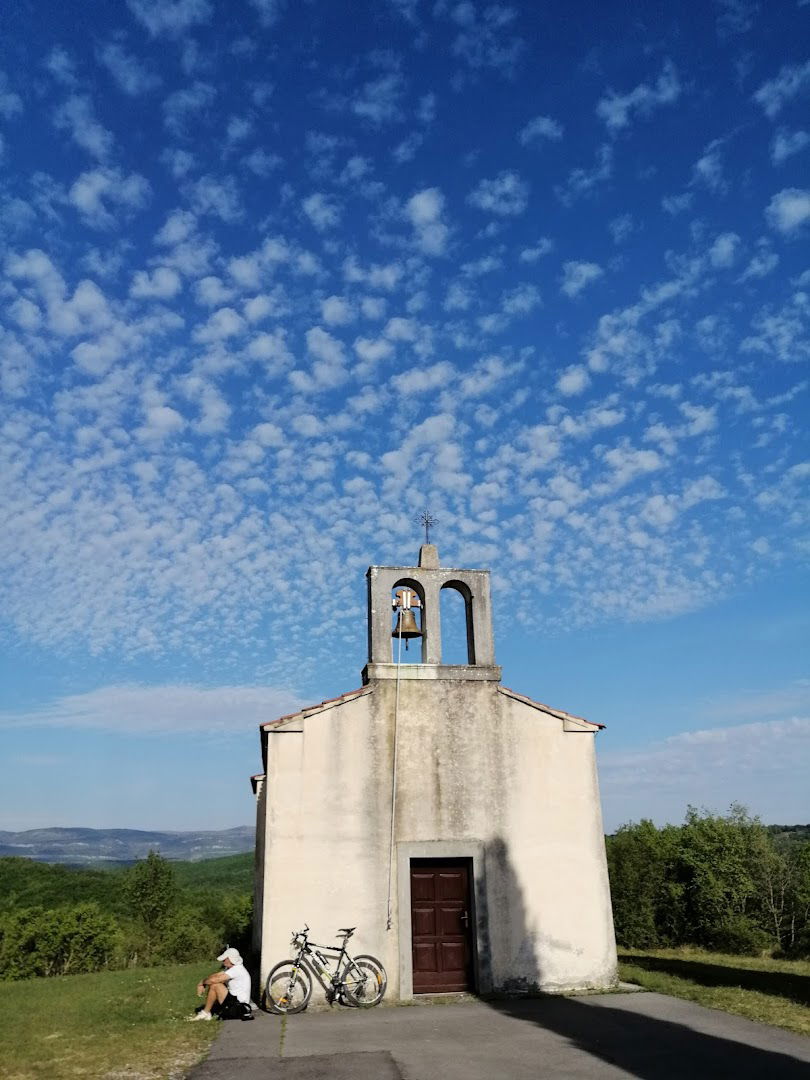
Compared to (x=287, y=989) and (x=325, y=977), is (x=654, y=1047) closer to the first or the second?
(x=325, y=977)

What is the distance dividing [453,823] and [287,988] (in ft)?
11.5

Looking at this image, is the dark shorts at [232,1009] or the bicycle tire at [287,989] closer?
the dark shorts at [232,1009]

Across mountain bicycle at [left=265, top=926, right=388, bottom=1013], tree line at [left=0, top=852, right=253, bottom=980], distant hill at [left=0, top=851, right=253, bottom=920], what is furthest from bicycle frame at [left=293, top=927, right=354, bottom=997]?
distant hill at [left=0, top=851, right=253, bottom=920]

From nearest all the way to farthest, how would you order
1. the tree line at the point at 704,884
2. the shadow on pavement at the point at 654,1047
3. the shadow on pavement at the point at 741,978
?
the shadow on pavement at the point at 654,1047 < the shadow on pavement at the point at 741,978 < the tree line at the point at 704,884

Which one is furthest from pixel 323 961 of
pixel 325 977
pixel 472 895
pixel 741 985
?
pixel 741 985

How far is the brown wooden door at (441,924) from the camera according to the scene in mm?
12398

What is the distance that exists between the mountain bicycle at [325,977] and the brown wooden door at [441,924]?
81 cm

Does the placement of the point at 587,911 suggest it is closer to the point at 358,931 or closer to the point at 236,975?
the point at 358,931

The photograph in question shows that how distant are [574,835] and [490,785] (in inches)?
67.2

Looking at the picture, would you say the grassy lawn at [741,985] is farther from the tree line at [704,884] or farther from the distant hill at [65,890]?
the distant hill at [65,890]

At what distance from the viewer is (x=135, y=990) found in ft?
48.2

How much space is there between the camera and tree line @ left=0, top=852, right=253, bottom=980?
25641 millimetres

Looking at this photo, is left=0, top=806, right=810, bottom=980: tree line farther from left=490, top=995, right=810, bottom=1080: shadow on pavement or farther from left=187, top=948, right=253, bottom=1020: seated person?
left=490, top=995, right=810, bottom=1080: shadow on pavement

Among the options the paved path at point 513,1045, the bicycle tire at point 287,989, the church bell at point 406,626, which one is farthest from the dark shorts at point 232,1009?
the church bell at point 406,626
